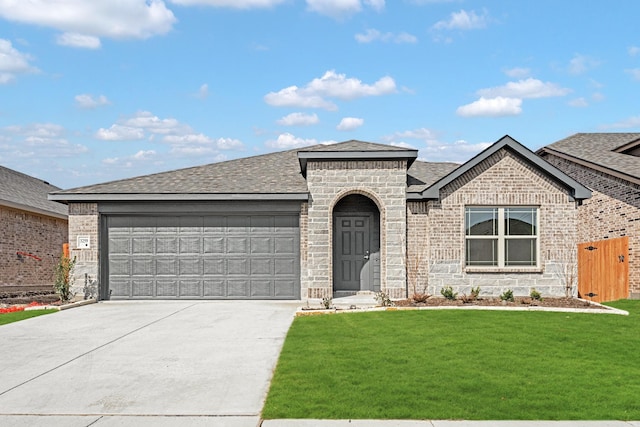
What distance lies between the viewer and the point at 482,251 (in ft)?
56.8

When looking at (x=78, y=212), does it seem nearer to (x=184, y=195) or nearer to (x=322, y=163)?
(x=184, y=195)

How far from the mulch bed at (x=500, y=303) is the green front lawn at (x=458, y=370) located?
2.52m

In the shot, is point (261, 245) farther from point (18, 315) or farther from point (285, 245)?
point (18, 315)

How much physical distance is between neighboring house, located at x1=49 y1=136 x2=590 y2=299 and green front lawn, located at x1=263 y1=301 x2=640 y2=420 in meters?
4.42

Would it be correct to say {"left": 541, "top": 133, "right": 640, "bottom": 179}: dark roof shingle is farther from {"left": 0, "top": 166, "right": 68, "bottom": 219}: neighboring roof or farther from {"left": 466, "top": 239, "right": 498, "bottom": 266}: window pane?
{"left": 0, "top": 166, "right": 68, "bottom": 219}: neighboring roof

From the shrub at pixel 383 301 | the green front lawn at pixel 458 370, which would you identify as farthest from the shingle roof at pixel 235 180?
the green front lawn at pixel 458 370

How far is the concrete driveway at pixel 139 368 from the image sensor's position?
6.37m

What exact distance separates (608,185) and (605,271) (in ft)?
11.7

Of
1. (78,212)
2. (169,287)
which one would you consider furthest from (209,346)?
(78,212)

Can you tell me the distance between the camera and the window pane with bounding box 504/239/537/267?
17.3m

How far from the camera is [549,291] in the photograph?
17234 mm

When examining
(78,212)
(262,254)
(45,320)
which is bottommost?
(45,320)

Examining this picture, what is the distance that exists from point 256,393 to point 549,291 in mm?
12783

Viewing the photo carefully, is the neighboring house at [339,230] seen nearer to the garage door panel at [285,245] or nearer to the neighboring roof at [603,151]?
the garage door panel at [285,245]
